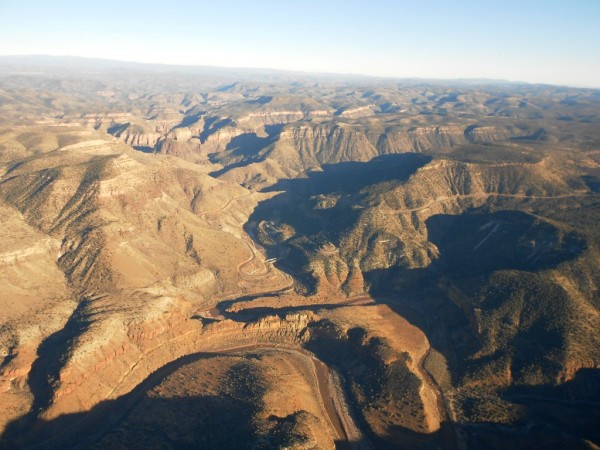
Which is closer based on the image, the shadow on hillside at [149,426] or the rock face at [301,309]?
the shadow on hillside at [149,426]

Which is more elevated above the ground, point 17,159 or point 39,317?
point 17,159

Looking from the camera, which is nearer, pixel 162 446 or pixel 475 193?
pixel 162 446

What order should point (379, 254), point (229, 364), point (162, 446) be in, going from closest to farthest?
point (162, 446)
point (229, 364)
point (379, 254)

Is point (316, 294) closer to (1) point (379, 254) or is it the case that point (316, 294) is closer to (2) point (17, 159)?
(1) point (379, 254)

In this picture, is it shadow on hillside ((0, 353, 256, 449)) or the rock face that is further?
the rock face

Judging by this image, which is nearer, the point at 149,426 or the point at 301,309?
the point at 149,426

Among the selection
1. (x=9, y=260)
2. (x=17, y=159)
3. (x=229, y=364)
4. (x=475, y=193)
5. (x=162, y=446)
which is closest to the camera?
(x=162, y=446)

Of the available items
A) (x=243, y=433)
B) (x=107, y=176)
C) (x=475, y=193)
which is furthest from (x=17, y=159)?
(x=475, y=193)

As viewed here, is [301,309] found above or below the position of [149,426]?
below
